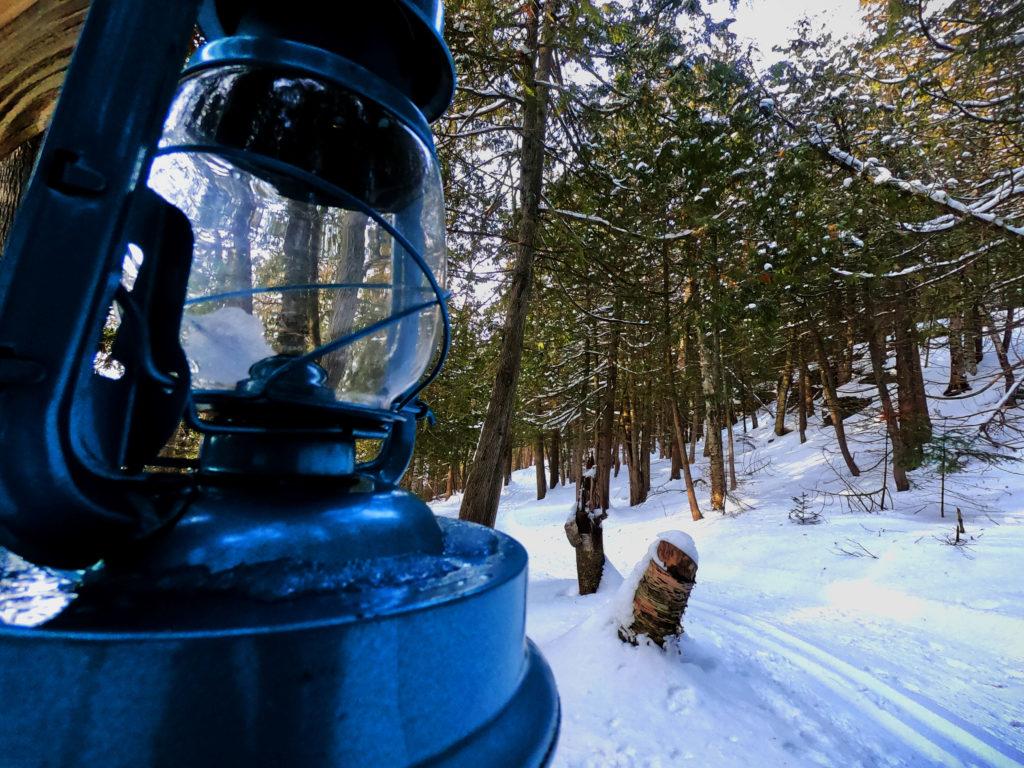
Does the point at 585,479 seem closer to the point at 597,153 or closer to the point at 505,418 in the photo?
the point at 505,418

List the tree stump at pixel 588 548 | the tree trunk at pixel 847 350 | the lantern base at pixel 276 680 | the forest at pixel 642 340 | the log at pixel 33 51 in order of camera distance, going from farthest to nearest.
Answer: the tree trunk at pixel 847 350, the tree stump at pixel 588 548, the log at pixel 33 51, the forest at pixel 642 340, the lantern base at pixel 276 680

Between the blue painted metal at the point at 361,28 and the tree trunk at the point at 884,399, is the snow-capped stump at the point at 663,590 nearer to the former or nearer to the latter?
the blue painted metal at the point at 361,28

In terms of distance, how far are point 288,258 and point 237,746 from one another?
777mm

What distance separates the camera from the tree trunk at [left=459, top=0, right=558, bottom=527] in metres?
5.36

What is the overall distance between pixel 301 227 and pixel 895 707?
4756mm

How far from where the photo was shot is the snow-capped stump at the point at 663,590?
3600 millimetres

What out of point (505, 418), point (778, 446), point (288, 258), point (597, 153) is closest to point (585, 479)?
point (505, 418)

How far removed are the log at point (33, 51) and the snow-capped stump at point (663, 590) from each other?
3.79 metres

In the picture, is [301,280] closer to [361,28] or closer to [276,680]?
[361,28]

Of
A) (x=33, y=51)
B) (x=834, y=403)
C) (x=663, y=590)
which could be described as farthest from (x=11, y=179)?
(x=834, y=403)

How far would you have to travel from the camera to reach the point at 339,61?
0.72 meters

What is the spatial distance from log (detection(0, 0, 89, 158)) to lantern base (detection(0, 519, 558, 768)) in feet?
4.69

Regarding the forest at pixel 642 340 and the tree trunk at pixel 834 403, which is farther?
the tree trunk at pixel 834 403

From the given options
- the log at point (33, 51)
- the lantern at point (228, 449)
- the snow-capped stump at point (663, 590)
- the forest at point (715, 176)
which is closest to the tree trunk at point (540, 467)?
the forest at point (715, 176)
